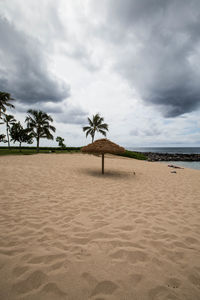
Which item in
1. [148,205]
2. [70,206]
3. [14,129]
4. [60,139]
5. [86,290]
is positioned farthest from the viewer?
[60,139]

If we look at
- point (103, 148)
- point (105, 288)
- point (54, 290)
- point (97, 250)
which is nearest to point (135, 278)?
point (105, 288)

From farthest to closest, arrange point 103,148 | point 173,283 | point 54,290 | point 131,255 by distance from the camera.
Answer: point 103,148, point 131,255, point 173,283, point 54,290

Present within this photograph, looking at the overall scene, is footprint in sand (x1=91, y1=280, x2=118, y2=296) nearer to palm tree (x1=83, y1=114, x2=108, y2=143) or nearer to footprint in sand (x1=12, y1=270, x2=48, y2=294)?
footprint in sand (x1=12, y1=270, x2=48, y2=294)

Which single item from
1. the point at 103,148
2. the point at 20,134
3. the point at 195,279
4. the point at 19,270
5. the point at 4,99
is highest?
the point at 4,99

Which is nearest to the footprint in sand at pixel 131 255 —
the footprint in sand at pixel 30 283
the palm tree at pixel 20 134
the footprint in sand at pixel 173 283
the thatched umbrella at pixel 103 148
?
the footprint in sand at pixel 173 283

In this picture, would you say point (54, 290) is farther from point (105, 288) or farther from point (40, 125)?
point (40, 125)

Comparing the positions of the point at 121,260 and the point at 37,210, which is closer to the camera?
the point at 121,260

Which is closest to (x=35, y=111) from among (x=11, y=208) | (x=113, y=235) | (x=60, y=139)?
(x=60, y=139)

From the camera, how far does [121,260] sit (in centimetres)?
200

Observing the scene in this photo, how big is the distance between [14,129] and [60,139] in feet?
38.4

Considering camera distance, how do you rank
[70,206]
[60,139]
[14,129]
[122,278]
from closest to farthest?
[122,278] < [70,206] < [14,129] < [60,139]

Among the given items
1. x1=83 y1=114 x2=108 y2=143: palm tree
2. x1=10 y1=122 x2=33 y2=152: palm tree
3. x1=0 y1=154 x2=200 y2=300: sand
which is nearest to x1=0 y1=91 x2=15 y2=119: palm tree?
x1=10 y1=122 x2=33 y2=152: palm tree

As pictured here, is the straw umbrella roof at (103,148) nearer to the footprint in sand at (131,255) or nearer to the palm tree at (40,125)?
the footprint in sand at (131,255)

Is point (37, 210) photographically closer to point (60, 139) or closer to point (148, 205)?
point (148, 205)
